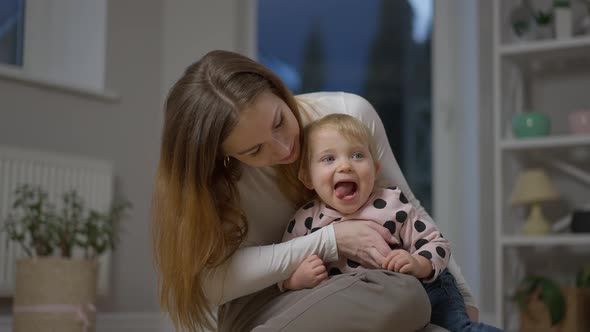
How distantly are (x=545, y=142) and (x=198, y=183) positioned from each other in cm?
235

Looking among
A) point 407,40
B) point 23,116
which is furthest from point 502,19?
point 23,116

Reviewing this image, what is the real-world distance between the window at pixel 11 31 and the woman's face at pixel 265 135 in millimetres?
2406

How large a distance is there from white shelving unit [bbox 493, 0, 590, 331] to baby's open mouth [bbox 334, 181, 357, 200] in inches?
81.7

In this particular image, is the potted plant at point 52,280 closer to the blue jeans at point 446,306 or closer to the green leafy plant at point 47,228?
the green leafy plant at point 47,228

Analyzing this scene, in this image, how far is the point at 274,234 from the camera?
172 centimetres

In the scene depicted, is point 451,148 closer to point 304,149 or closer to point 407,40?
point 407,40

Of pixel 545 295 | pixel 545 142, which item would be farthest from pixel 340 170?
pixel 545 142

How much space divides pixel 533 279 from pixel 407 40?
5.09 feet

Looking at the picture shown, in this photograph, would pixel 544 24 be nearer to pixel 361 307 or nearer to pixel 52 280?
pixel 52 280

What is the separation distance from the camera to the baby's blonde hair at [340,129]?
1.60m

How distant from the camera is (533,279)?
11.1 feet

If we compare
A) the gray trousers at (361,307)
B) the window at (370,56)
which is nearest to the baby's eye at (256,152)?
the gray trousers at (361,307)

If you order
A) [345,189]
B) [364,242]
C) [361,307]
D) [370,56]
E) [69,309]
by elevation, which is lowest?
[69,309]

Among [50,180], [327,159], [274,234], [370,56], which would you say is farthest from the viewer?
[370,56]
